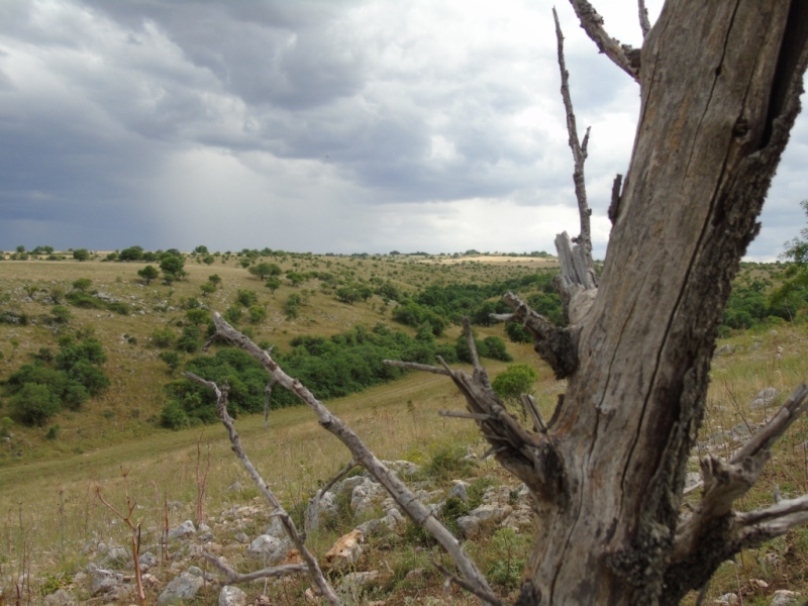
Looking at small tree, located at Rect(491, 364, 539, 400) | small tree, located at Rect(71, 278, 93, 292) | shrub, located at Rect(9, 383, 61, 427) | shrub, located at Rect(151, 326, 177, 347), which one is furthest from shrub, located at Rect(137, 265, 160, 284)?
small tree, located at Rect(491, 364, 539, 400)

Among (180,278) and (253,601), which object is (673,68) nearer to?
(253,601)

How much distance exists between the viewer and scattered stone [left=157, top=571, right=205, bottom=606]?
15.1 ft

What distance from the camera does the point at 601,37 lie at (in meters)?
1.52

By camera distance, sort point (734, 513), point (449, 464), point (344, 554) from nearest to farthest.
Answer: point (734, 513), point (344, 554), point (449, 464)

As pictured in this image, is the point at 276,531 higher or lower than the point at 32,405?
higher

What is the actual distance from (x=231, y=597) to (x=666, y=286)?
4.15 metres

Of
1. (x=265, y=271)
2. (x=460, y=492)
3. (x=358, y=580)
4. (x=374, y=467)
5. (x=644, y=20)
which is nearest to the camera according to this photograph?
(x=374, y=467)

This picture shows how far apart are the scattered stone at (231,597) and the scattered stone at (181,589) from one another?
37 centimetres

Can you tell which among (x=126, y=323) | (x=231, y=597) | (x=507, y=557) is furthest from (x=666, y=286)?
(x=126, y=323)

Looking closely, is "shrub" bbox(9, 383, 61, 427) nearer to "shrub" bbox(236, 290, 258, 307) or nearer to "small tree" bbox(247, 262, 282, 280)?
"shrub" bbox(236, 290, 258, 307)

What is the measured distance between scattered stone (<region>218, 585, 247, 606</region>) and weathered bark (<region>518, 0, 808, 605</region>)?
3.61 metres

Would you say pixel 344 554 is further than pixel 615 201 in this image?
Yes

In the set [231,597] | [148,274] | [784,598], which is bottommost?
[231,597]

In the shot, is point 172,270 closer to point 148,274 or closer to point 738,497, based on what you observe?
point 148,274
